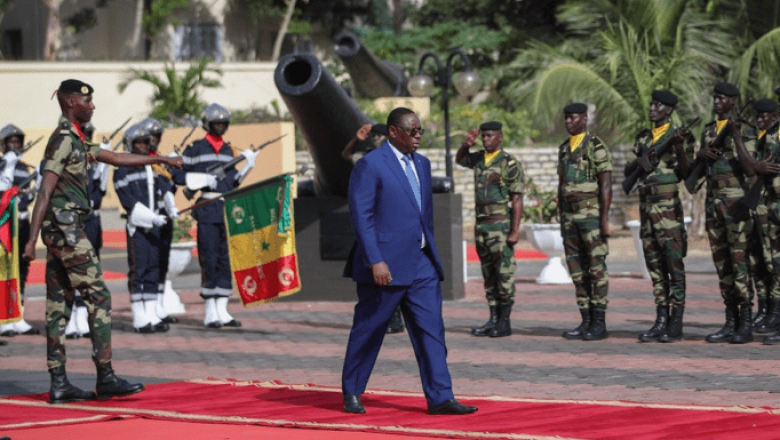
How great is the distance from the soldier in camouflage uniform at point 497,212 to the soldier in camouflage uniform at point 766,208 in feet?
6.97

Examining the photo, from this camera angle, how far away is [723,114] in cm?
1065

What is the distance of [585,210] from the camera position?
36.9 ft

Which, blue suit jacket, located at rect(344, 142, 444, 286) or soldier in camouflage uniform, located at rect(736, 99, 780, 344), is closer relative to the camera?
blue suit jacket, located at rect(344, 142, 444, 286)

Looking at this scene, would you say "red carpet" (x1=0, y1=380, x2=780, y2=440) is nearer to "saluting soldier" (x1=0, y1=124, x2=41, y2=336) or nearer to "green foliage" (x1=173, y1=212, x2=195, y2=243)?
"saluting soldier" (x1=0, y1=124, x2=41, y2=336)

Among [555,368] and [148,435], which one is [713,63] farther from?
[148,435]

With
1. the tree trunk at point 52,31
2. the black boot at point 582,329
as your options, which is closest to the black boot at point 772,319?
the black boot at point 582,329

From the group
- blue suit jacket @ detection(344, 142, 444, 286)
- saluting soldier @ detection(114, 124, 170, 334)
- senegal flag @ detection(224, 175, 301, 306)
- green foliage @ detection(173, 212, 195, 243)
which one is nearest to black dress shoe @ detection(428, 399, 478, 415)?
blue suit jacket @ detection(344, 142, 444, 286)

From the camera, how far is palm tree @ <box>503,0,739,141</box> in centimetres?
2572

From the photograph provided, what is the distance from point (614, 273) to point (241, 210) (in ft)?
24.6

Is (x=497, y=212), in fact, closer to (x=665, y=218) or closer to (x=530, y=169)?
(x=665, y=218)

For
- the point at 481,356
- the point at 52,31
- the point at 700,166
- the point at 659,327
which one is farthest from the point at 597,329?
the point at 52,31

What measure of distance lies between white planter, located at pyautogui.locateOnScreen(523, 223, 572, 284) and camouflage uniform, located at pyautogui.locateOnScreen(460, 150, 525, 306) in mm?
5519

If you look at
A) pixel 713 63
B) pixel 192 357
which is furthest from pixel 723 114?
pixel 713 63

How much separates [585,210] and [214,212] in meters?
4.12
